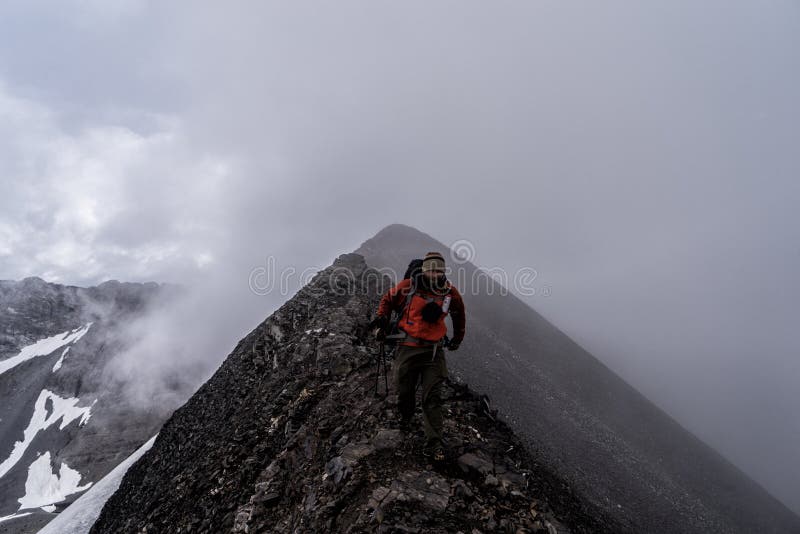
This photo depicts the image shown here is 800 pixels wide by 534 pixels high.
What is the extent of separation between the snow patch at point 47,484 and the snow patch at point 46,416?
591 cm

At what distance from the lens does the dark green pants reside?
681cm

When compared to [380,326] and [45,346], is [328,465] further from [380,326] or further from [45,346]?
[45,346]

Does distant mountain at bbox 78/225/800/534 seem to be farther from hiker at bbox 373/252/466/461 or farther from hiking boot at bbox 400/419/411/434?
hiker at bbox 373/252/466/461

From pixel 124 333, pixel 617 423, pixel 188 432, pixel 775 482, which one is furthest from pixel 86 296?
pixel 775 482

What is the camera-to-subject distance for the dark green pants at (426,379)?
6812 millimetres

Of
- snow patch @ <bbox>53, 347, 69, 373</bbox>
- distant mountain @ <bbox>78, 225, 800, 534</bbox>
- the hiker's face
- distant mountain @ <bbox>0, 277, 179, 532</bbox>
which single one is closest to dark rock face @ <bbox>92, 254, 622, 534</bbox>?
distant mountain @ <bbox>78, 225, 800, 534</bbox>

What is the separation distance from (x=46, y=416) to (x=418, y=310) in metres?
120

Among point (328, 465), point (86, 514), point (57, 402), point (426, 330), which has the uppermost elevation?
point (426, 330)

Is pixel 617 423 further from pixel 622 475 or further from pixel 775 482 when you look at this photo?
pixel 775 482

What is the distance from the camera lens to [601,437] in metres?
22.5

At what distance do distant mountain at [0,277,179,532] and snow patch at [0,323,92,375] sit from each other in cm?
41

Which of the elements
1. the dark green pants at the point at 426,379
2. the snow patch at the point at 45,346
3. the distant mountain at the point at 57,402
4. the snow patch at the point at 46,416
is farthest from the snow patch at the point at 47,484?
the dark green pants at the point at 426,379

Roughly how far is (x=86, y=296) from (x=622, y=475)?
7542 inches

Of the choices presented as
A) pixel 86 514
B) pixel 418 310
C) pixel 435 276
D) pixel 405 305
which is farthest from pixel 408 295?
pixel 86 514
